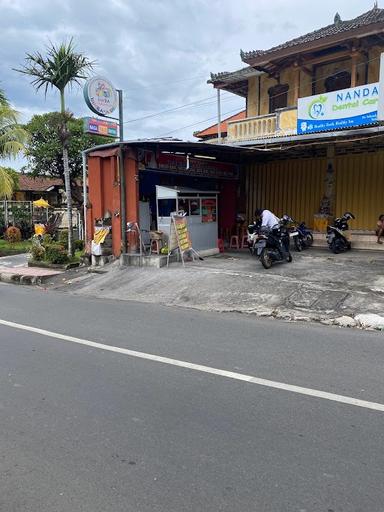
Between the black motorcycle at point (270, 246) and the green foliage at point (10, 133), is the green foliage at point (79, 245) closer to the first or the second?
the green foliage at point (10, 133)

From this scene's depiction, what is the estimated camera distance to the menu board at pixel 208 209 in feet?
45.3

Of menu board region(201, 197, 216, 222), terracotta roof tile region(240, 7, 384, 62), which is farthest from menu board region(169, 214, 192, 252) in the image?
terracotta roof tile region(240, 7, 384, 62)

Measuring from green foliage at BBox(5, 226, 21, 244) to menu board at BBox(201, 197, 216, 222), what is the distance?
13.0 meters

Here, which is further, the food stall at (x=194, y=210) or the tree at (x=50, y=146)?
the tree at (x=50, y=146)

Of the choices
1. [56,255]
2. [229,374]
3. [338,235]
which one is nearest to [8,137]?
[56,255]

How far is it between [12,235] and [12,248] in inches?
103

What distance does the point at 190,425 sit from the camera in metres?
3.69

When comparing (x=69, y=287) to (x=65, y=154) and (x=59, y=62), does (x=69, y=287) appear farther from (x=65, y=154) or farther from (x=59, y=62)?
(x=59, y=62)

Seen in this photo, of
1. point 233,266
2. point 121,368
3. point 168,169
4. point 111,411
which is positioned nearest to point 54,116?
point 168,169

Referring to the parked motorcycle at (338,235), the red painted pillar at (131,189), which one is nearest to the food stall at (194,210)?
the red painted pillar at (131,189)

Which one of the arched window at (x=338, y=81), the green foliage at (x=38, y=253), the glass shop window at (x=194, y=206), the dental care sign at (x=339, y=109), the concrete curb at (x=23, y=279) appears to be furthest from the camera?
the arched window at (x=338, y=81)

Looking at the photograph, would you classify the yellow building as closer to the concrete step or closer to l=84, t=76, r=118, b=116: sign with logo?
the concrete step

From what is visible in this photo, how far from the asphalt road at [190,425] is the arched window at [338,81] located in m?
13.8

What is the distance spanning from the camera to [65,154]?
13.9 metres
